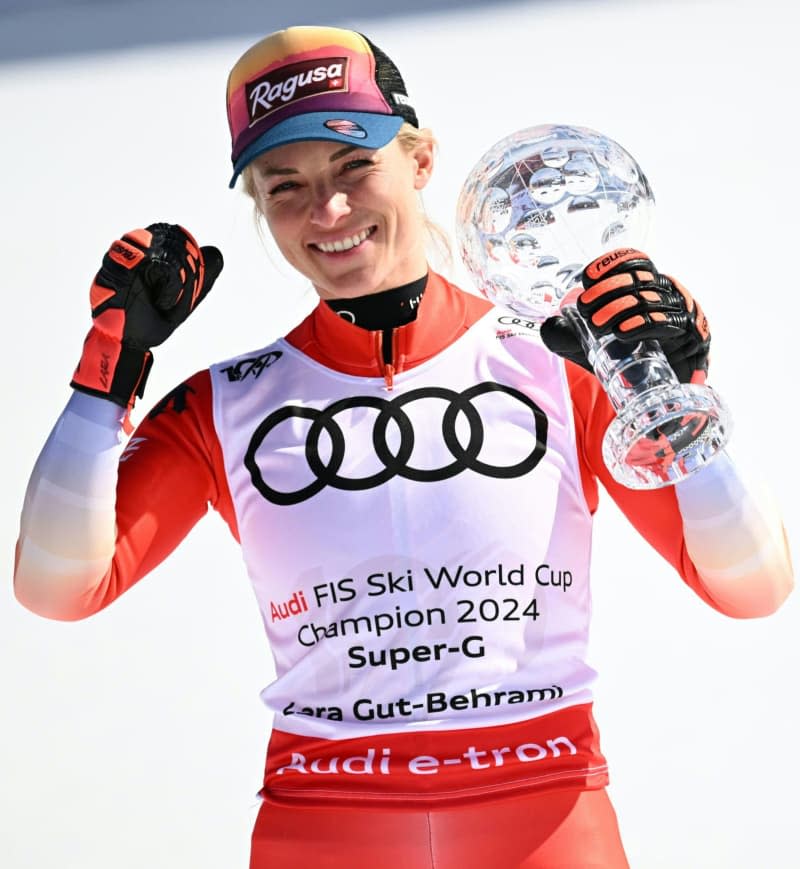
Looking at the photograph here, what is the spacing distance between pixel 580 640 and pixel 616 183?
0.45 metres

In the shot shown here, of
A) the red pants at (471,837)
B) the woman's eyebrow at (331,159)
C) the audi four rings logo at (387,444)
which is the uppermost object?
the woman's eyebrow at (331,159)

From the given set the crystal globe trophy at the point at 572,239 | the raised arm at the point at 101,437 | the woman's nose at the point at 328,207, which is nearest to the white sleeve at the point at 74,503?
the raised arm at the point at 101,437

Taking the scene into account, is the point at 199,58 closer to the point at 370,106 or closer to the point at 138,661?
the point at 138,661

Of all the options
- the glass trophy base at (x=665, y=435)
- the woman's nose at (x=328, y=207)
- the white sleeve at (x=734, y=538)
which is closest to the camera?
the glass trophy base at (x=665, y=435)

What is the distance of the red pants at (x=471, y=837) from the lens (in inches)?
52.7

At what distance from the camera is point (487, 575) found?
1405mm

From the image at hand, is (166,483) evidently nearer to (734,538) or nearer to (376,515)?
Result: (376,515)

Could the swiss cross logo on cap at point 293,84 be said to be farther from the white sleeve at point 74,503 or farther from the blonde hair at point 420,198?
the white sleeve at point 74,503

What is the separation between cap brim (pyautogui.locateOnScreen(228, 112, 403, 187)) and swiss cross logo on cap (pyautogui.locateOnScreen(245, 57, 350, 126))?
26 millimetres

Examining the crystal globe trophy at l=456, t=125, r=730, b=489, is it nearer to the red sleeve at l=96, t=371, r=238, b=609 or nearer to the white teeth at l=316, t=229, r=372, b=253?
the white teeth at l=316, t=229, r=372, b=253

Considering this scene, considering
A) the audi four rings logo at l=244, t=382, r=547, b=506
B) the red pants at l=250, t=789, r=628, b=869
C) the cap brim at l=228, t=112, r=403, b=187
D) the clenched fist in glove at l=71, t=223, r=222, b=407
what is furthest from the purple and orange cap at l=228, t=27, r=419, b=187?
the red pants at l=250, t=789, r=628, b=869

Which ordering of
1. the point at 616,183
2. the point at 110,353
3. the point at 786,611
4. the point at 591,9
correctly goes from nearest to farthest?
the point at 616,183, the point at 110,353, the point at 786,611, the point at 591,9

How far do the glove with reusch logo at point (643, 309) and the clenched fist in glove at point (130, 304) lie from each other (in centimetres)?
40

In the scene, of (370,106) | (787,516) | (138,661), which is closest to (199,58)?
(138,661)
